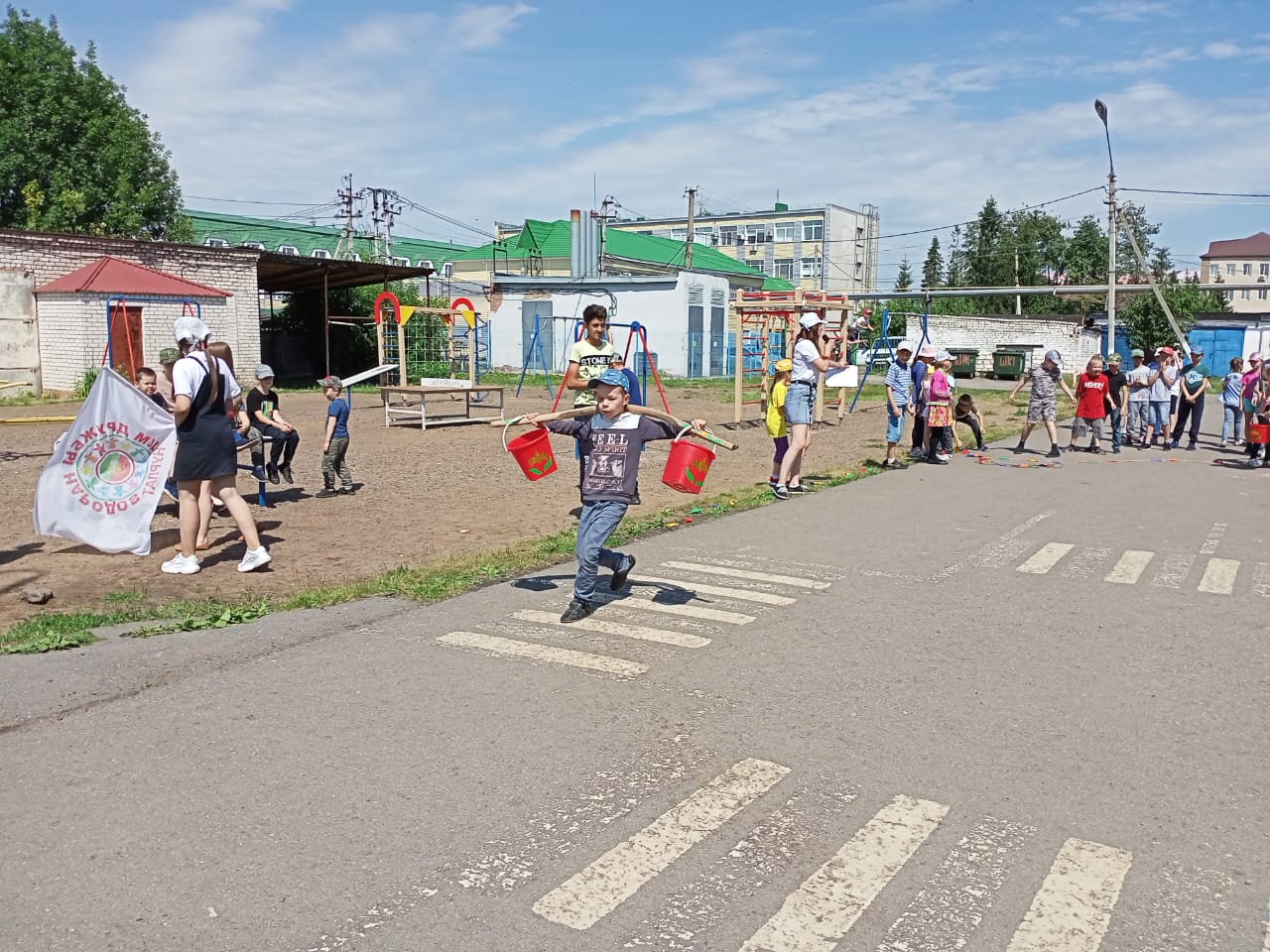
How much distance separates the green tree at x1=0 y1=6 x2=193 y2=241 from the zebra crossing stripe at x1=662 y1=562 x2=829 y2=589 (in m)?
42.0

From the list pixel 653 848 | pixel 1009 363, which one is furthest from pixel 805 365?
pixel 1009 363

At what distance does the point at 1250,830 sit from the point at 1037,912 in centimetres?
111

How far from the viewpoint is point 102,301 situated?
26.4 meters

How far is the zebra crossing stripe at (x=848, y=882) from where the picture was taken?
123 inches

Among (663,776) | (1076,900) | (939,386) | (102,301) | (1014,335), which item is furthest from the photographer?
(1014,335)

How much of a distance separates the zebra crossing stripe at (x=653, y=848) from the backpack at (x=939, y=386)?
1166 centimetres

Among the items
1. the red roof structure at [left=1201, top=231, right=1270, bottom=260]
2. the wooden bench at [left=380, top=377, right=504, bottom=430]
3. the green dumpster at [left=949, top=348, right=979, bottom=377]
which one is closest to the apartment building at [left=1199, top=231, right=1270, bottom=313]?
the red roof structure at [left=1201, top=231, right=1270, bottom=260]

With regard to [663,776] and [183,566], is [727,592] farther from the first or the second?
[183,566]

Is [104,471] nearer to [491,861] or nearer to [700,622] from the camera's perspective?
[700,622]

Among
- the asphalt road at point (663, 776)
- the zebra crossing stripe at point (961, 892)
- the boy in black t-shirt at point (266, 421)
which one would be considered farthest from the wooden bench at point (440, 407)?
the zebra crossing stripe at point (961, 892)

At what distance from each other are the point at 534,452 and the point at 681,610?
4.64 feet

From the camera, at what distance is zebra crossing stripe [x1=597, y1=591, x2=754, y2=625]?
264 inches

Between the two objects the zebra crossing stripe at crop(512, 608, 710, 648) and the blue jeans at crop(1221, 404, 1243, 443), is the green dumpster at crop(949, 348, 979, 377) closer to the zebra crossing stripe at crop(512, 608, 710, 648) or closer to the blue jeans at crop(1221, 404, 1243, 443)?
the blue jeans at crop(1221, 404, 1243, 443)

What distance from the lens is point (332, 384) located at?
1143cm
